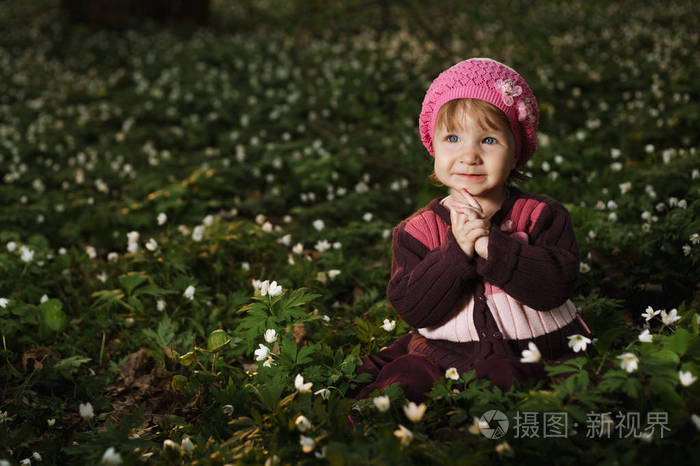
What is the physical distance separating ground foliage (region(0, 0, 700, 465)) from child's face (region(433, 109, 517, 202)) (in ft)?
2.85

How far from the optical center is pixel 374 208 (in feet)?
18.9

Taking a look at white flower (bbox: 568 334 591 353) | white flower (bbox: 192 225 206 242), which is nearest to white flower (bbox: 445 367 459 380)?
white flower (bbox: 568 334 591 353)

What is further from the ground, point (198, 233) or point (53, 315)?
point (198, 233)

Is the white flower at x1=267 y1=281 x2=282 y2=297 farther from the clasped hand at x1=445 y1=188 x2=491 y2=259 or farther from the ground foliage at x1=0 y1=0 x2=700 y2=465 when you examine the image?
the clasped hand at x1=445 y1=188 x2=491 y2=259

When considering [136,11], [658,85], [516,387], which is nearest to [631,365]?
[516,387]

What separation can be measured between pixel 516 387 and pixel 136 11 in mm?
17702

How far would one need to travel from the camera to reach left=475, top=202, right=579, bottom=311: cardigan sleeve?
2420 millimetres

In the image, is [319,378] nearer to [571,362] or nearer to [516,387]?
[516,387]

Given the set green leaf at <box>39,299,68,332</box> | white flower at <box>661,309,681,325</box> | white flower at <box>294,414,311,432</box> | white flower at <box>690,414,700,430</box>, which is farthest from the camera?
green leaf at <box>39,299,68,332</box>

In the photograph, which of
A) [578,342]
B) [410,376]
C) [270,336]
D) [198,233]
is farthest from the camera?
[198,233]

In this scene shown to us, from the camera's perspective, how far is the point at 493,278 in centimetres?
246

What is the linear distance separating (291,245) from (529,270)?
9.83 ft

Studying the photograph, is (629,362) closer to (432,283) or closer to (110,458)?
(432,283)

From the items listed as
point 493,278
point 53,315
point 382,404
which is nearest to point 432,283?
point 493,278
